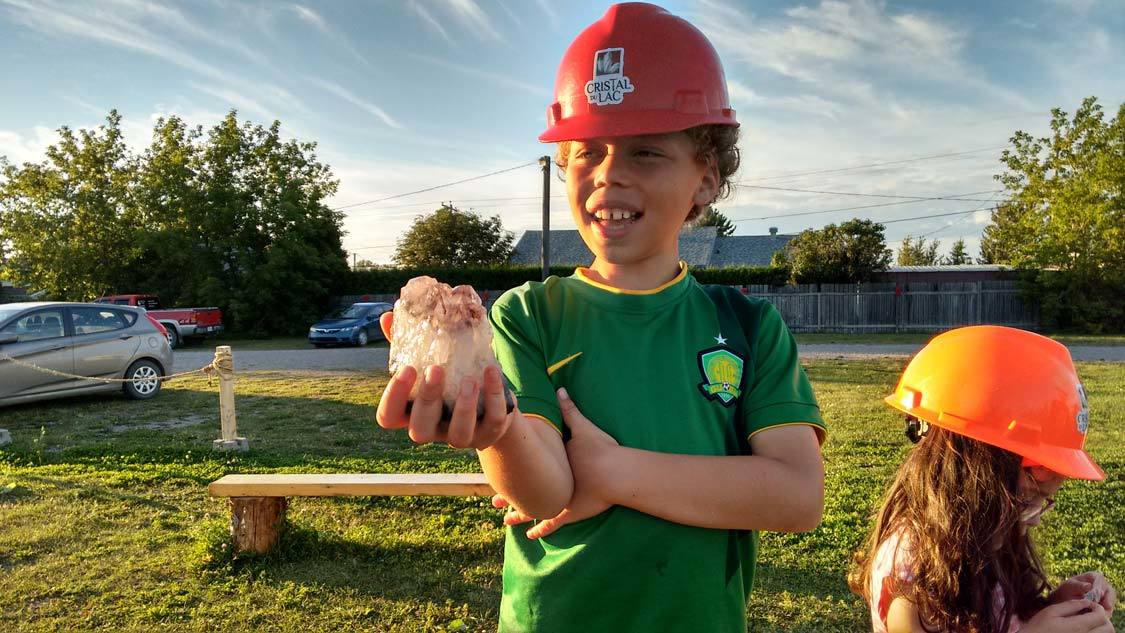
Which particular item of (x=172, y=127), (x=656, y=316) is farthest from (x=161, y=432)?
(x=172, y=127)

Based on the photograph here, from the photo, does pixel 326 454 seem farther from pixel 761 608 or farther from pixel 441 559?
pixel 761 608

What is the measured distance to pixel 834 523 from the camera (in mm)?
5574

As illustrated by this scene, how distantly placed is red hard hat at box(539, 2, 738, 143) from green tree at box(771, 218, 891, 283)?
29823mm

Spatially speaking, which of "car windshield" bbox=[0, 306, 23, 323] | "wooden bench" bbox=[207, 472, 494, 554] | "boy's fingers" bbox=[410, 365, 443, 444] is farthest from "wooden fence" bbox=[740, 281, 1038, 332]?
"boy's fingers" bbox=[410, 365, 443, 444]

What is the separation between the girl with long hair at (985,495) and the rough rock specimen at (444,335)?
5.06 ft

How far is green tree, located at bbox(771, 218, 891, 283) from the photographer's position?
96.5 ft

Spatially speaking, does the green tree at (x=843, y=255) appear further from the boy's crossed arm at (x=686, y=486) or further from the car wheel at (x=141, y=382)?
the boy's crossed arm at (x=686, y=486)

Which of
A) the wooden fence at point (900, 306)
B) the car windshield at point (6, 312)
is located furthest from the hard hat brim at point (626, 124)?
the wooden fence at point (900, 306)

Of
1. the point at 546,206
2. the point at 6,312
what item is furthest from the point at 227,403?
the point at 546,206

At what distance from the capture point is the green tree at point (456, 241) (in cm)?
4409

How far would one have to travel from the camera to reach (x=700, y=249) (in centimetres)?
4659

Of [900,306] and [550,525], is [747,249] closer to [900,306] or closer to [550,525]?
[900,306]

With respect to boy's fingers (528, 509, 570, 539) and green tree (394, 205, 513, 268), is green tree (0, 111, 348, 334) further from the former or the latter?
boy's fingers (528, 509, 570, 539)

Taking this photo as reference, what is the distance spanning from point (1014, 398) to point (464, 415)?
5.93ft
